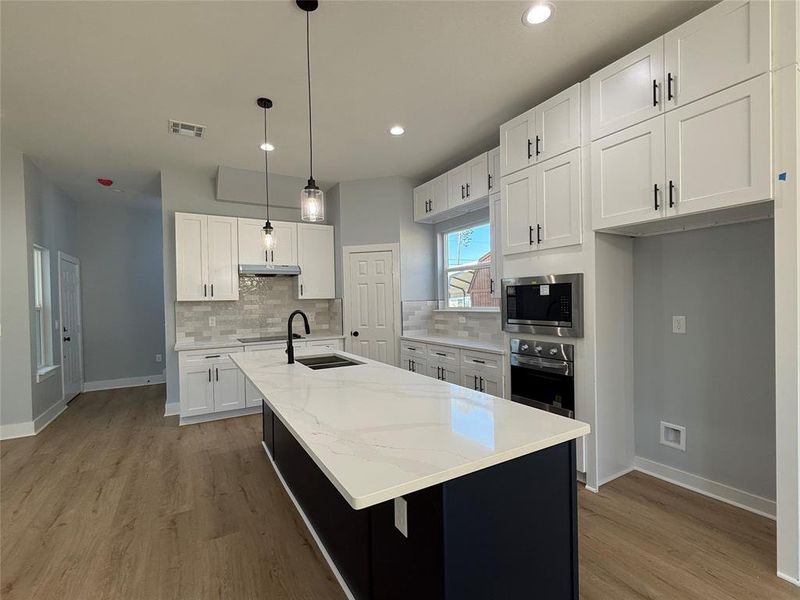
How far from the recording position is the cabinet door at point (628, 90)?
2141mm

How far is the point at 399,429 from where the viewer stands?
4.33 feet

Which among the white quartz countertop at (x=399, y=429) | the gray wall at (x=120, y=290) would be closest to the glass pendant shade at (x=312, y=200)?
the white quartz countertop at (x=399, y=429)

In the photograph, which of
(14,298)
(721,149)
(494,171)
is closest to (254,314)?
(14,298)

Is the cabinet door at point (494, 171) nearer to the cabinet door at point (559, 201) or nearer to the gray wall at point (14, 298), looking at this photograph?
the cabinet door at point (559, 201)

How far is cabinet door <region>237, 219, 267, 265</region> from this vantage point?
4.63 m

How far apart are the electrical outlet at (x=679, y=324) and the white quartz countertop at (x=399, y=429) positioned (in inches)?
67.6

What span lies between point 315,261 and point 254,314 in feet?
3.45

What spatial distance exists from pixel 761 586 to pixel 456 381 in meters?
2.38

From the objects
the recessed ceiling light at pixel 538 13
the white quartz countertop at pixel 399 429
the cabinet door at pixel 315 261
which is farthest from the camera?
the cabinet door at pixel 315 261

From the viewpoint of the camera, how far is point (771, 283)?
217 centimetres

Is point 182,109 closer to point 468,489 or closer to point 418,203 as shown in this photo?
point 418,203

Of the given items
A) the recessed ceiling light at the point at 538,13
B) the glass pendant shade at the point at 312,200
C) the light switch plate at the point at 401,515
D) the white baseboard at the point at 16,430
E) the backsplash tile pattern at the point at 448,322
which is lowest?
the white baseboard at the point at 16,430

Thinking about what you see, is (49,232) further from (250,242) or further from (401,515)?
(401,515)

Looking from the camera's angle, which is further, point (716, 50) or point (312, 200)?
point (312, 200)
